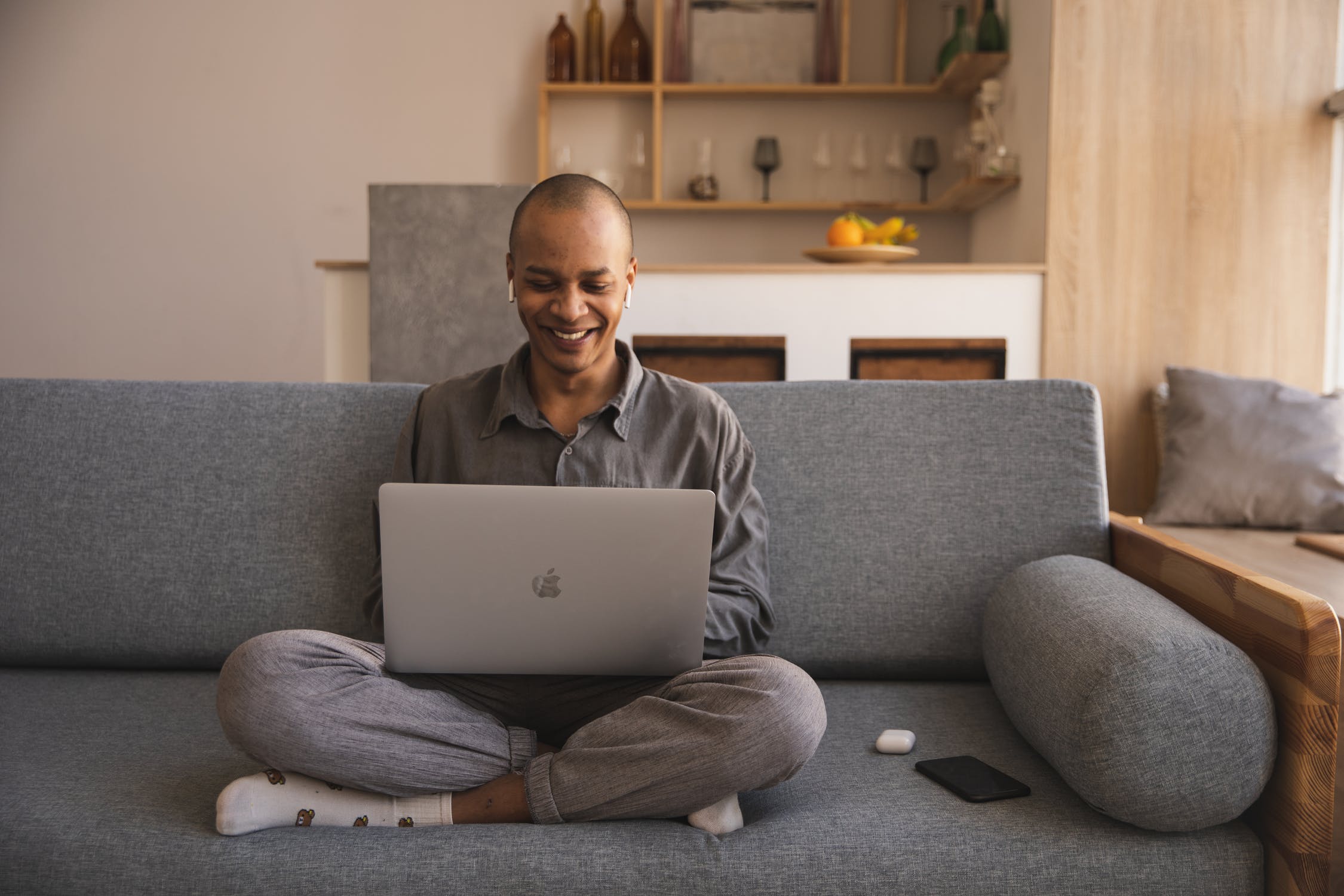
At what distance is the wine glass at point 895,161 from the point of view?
15.0 ft

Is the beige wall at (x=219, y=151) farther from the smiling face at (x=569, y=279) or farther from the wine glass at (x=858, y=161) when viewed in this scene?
the smiling face at (x=569, y=279)

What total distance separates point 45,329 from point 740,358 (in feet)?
11.6

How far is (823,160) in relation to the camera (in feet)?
15.1

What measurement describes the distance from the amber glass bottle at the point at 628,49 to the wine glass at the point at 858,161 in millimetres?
971

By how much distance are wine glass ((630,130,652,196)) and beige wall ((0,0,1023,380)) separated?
14cm

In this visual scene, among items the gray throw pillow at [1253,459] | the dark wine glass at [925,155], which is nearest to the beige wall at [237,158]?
the dark wine glass at [925,155]

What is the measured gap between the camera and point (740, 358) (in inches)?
127

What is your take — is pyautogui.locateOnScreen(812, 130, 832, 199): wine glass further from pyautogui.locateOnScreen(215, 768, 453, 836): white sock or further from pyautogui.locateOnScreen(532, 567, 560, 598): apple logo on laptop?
pyautogui.locateOnScreen(215, 768, 453, 836): white sock

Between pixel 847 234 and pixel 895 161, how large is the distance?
4.52 ft

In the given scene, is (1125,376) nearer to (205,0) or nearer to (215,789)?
(215,789)

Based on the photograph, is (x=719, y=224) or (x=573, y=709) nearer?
(x=573, y=709)

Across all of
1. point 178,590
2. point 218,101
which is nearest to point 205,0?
point 218,101

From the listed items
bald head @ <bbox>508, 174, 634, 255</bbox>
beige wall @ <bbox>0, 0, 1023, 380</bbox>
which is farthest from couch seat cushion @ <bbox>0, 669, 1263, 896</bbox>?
beige wall @ <bbox>0, 0, 1023, 380</bbox>

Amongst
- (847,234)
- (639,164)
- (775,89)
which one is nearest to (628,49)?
(639,164)
